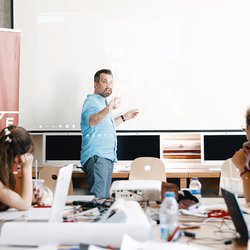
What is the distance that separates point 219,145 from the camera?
4.60 meters

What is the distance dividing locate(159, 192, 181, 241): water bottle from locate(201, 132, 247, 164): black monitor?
2.65 m

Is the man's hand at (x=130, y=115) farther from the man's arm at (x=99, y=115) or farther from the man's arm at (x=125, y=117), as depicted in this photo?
the man's arm at (x=99, y=115)

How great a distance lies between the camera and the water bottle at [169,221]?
1845 mm

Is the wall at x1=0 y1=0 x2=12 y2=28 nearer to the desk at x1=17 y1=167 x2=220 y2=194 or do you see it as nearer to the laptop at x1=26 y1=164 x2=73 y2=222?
the desk at x1=17 y1=167 x2=220 y2=194

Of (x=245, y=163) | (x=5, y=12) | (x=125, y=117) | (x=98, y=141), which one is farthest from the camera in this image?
(x=5, y=12)

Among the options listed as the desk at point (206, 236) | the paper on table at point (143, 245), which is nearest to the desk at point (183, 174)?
the desk at point (206, 236)

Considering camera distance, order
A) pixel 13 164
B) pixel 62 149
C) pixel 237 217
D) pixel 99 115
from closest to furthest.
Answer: pixel 237 217 < pixel 13 164 < pixel 99 115 < pixel 62 149

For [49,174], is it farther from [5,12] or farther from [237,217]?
[237,217]

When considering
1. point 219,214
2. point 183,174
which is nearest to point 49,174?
point 183,174

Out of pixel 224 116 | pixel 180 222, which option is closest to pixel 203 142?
pixel 224 116

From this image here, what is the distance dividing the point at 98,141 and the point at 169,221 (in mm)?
2202

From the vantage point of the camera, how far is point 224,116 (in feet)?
15.2

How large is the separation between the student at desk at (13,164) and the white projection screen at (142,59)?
82.6 inches

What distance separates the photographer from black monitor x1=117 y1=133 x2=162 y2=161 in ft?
15.2
